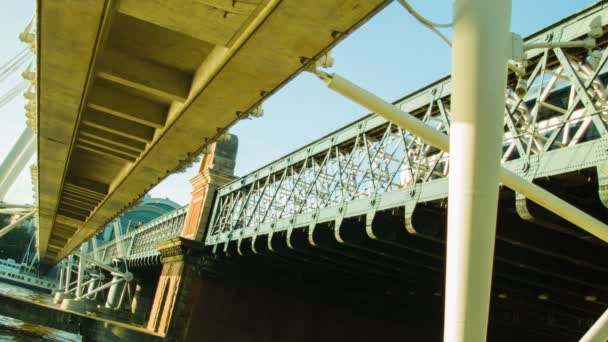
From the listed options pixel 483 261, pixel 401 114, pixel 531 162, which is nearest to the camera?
pixel 483 261

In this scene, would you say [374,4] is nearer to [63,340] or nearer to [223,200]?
[223,200]

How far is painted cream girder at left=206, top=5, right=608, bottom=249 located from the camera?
28.9 ft

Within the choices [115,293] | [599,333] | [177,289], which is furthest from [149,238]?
[599,333]

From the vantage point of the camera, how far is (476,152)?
2.75m

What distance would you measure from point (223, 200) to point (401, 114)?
24.4 metres

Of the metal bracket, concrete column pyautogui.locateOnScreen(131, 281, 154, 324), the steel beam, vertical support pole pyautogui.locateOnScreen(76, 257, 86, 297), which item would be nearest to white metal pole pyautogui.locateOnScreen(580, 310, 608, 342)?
the metal bracket

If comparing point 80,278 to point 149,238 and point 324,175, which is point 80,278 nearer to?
point 149,238

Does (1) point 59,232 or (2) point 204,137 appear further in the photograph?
(1) point 59,232

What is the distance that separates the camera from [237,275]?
86.7 ft

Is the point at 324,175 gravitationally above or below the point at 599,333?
above

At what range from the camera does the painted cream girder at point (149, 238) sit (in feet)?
120

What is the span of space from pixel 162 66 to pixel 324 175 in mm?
11978

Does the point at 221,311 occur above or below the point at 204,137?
below

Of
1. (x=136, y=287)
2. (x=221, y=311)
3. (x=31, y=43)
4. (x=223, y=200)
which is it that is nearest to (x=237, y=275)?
(x=221, y=311)
